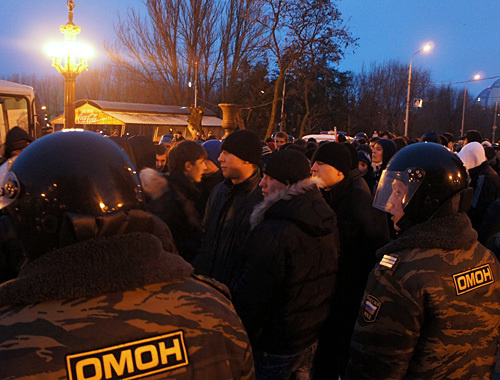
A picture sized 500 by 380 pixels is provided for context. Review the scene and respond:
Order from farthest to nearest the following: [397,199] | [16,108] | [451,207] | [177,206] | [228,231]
Answer: 1. [16,108]
2. [177,206]
3. [228,231]
4. [397,199]
5. [451,207]

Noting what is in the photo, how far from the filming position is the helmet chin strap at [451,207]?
215cm

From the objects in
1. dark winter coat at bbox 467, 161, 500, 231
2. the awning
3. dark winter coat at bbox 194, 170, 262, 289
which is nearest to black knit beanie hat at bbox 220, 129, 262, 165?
dark winter coat at bbox 194, 170, 262, 289

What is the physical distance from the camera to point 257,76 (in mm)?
41969

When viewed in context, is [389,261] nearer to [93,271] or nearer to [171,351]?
[171,351]

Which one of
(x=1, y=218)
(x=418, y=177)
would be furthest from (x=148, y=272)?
(x=1, y=218)

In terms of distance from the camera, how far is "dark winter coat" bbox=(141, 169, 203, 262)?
3.63 meters

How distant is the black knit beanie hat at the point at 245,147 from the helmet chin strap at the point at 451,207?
5.57 ft

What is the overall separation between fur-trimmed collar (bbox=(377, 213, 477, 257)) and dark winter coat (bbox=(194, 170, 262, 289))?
1.37 m

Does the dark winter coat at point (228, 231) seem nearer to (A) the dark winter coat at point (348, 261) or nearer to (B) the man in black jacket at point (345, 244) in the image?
(B) the man in black jacket at point (345, 244)

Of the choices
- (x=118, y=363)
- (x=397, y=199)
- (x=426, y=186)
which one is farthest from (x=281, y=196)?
(x=118, y=363)

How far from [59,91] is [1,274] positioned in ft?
263

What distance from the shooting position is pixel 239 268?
3.31 metres

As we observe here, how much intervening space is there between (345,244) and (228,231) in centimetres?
104

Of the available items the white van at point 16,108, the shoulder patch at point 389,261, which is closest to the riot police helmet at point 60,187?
the shoulder patch at point 389,261
